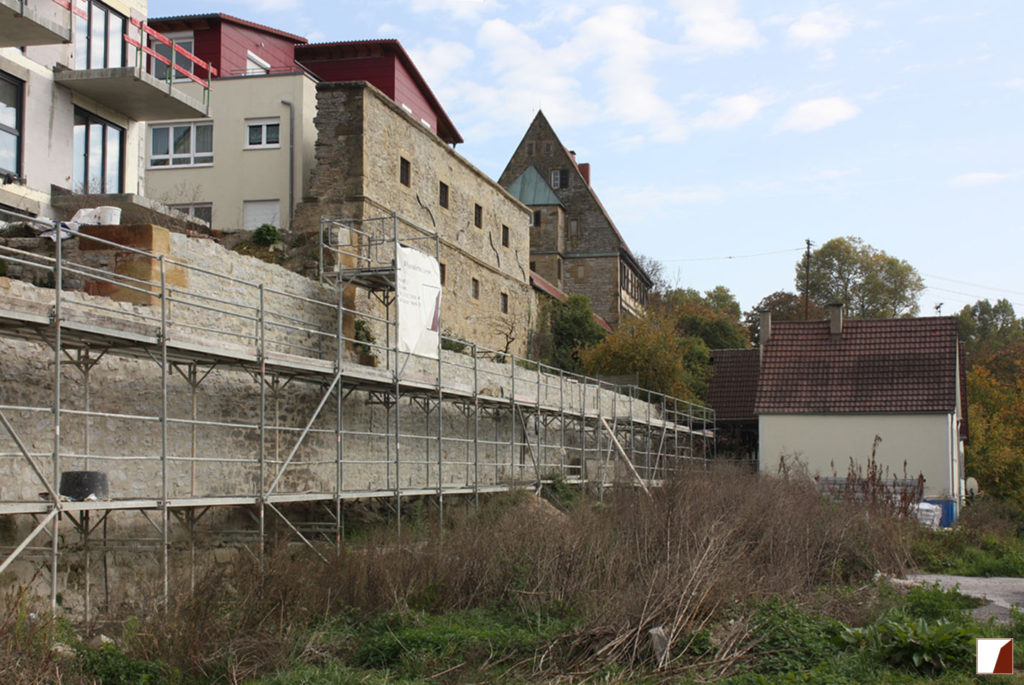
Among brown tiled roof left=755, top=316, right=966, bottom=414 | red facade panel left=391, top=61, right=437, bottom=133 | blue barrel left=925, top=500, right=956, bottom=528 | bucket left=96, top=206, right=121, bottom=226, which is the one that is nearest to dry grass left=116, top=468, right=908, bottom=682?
bucket left=96, top=206, right=121, bottom=226

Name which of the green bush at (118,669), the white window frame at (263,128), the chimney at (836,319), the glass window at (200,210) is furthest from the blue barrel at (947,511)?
the green bush at (118,669)

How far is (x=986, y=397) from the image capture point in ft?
138

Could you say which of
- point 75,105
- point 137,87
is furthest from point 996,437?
point 75,105

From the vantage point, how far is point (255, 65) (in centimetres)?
2936

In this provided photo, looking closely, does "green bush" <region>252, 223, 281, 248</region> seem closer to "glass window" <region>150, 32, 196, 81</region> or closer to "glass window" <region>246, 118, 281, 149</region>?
"glass window" <region>246, 118, 281, 149</region>

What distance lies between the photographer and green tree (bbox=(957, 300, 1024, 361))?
69438 mm

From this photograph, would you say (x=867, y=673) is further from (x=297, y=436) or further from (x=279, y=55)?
(x=279, y=55)

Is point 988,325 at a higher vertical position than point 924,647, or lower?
higher

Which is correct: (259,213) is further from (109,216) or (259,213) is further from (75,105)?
(109,216)

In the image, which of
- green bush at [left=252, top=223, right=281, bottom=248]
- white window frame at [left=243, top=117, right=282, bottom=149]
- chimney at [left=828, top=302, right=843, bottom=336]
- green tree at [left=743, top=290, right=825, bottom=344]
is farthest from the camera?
green tree at [left=743, top=290, right=825, bottom=344]

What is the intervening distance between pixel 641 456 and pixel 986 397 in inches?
651

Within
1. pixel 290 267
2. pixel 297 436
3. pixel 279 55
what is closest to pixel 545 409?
pixel 290 267

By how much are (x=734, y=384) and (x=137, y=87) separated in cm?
2470

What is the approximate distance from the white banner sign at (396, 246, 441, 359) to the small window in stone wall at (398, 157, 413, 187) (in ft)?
20.6
